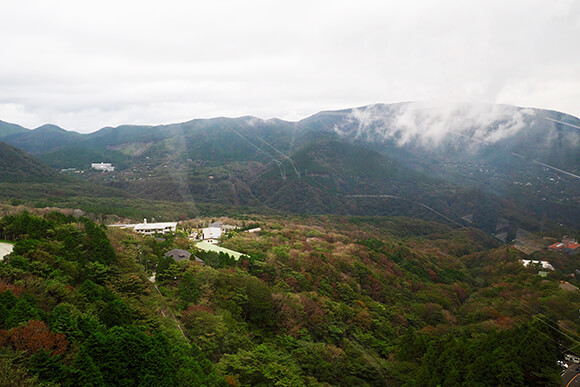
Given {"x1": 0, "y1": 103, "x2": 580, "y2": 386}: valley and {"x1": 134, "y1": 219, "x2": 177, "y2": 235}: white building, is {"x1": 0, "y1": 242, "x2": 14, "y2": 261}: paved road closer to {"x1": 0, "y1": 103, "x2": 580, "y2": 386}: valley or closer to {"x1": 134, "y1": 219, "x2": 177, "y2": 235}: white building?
{"x1": 0, "y1": 103, "x2": 580, "y2": 386}: valley

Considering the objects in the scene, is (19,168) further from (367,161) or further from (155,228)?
(367,161)

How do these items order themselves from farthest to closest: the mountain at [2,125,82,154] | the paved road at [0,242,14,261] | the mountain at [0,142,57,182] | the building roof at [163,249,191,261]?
the mountain at [2,125,82,154]
the mountain at [0,142,57,182]
the building roof at [163,249,191,261]
the paved road at [0,242,14,261]

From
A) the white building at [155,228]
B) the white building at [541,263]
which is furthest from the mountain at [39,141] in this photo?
the white building at [541,263]

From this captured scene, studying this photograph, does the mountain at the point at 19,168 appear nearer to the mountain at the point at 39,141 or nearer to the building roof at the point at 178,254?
the building roof at the point at 178,254

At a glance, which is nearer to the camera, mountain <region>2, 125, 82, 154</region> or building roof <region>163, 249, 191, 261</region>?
building roof <region>163, 249, 191, 261</region>

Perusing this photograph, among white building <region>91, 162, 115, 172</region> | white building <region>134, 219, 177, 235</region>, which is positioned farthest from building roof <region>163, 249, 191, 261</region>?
white building <region>91, 162, 115, 172</region>

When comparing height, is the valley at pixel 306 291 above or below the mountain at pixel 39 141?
below

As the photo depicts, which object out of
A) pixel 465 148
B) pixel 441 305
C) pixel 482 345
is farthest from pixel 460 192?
pixel 482 345

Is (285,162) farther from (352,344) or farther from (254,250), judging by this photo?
(352,344)
